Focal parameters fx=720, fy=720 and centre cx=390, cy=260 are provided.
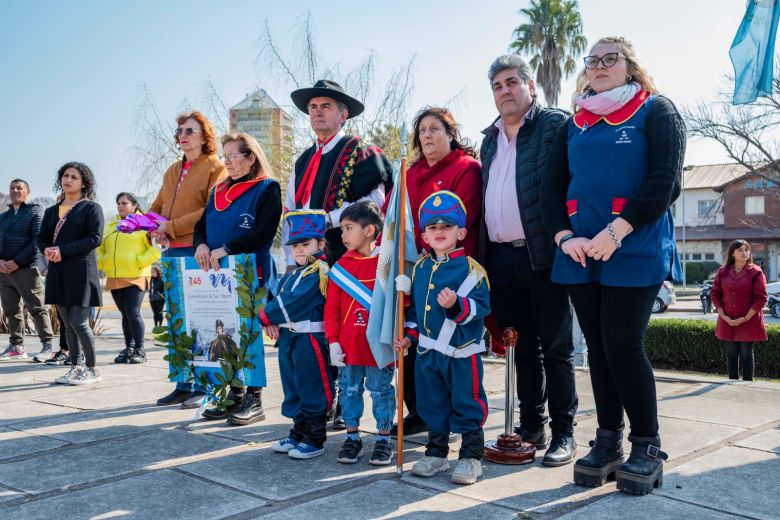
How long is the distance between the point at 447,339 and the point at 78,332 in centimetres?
429

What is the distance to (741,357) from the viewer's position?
8.66 meters

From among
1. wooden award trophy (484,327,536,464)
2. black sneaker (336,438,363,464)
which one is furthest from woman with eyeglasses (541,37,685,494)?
black sneaker (336,438,363,464)

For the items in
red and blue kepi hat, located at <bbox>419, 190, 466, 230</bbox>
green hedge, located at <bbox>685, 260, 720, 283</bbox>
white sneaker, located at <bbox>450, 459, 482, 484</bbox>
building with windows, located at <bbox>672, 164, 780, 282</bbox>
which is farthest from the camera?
green hedge, located at <bbox>685, 260, 720, 283</bbox>

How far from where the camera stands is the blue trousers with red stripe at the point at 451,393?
12.2 feet

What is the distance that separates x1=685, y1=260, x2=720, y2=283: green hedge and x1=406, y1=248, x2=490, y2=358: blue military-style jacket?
165 ft

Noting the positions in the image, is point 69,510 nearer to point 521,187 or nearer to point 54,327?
point 521,187

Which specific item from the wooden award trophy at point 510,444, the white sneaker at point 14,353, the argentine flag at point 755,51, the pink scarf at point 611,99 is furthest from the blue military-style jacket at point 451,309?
the white sneaker at point 14,353

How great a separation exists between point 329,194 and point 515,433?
74.2 inches

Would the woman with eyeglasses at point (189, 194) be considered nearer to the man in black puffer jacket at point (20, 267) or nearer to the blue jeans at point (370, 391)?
the blue jeans at point (370, 391)

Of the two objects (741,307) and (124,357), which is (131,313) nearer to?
(124,357)

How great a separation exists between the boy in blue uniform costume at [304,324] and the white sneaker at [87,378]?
10.3 feet

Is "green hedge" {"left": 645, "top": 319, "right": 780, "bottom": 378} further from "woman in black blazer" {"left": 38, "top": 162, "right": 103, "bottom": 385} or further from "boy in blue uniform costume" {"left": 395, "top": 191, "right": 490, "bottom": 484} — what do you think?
"woman in black blazer" {"left": 38, "top": 162, "right": 103, "bottom": 385}

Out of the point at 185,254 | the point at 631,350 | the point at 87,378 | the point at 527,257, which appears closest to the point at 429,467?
the point at 631,350

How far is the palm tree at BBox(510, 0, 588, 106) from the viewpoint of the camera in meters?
29.6
